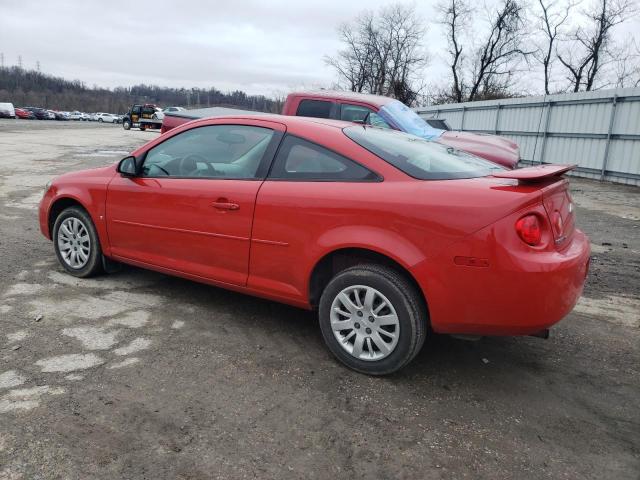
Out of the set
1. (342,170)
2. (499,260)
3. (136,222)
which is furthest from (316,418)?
(136,222)

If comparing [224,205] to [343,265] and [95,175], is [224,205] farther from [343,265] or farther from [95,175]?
[95,175]

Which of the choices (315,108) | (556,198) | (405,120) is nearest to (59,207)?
(315,108)

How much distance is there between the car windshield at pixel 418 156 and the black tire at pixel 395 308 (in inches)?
24.4

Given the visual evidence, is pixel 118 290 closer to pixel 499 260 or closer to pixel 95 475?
pixel 95 475

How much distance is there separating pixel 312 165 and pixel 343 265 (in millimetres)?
674

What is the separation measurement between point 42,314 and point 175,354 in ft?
4.04

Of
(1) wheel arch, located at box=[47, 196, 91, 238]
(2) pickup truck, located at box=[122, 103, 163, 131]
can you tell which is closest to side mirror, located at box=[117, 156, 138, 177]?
(1) wheel arch, located at box=[47, 196, 91, 238]

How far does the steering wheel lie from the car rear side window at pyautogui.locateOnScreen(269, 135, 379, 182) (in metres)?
0.64

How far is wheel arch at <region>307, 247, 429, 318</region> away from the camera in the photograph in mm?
2977

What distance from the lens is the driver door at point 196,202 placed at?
3555mm

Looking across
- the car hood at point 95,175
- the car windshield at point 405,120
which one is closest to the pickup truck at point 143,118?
the car windshield at point 405,120

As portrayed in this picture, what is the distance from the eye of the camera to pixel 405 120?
7.25 metres

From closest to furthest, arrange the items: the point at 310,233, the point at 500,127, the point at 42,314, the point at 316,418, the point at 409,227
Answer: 1. the point at 316,418
2. the point at 409,227
3. the point at 310,233
4. the point at 42,314
5. the point at 500,127

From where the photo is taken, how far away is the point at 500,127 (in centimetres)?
1981
